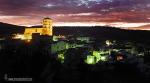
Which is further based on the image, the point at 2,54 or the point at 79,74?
the point at 2,54

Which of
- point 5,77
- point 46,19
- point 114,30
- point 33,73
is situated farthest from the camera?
point 114,30

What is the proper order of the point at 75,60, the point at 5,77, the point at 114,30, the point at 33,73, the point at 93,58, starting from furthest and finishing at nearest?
1. the point at 114,30
2. the point at 93,58
3. the point at 75,60
4. the point at 33,73
5. the point at 5,77

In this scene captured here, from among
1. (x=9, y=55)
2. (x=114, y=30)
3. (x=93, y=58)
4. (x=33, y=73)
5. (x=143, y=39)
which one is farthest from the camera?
(x=114, y=30)

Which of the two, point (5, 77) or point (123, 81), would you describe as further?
point (123, 81)

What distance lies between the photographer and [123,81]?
128 feet

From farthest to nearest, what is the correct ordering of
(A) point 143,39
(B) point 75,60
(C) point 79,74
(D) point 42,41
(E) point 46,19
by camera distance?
(A) point 143,39 < (E) point 46,19 < (D) point 42,41 < (B) point 75,60 < (C) point 79,74

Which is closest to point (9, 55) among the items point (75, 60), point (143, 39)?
point (75, 60)

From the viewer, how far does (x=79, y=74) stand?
3756cm

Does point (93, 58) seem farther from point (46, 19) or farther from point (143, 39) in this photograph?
point (143, 39)

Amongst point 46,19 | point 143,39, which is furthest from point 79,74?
point 143,39

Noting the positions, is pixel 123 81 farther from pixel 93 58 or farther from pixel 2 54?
pixel 2 54

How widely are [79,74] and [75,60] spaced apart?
605cm

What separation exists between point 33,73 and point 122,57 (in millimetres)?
18034

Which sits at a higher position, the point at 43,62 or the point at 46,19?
the point at 46,19
